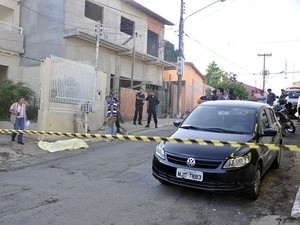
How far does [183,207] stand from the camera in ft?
16.8

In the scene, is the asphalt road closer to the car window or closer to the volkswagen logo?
the volkswagen logo

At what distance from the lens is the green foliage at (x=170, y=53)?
41.1 meters

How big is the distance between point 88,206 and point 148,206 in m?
0.86

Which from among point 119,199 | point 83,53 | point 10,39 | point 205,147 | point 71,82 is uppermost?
point 10,39

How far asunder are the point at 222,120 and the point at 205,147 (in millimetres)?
1139

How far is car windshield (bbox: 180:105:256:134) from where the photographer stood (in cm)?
600

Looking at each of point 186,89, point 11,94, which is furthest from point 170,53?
point 11,94

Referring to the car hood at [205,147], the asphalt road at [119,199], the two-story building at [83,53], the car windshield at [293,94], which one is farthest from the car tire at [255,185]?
the car windshield at [293,94]

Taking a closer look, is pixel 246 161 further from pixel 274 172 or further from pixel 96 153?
pixel 96 153

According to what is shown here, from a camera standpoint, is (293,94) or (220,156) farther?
(293,94)

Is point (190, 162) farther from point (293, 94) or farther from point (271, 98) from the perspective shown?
point (293, 94)

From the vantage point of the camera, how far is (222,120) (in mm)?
6258

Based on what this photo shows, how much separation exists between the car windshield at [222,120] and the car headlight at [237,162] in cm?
80

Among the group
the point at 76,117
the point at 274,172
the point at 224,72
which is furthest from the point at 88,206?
the point at 224,72
